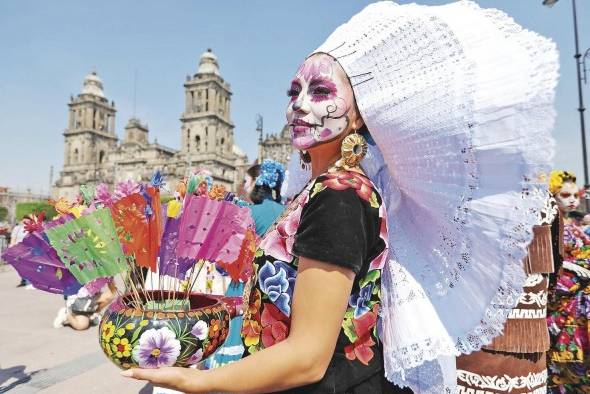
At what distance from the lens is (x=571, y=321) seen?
326 centimetres

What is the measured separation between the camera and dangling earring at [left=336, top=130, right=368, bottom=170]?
4.16ft

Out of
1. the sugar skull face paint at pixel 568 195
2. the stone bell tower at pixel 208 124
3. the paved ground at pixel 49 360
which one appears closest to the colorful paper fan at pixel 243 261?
the paved ground at pixel 49 360

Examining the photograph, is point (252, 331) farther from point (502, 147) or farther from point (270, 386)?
point (502, 147)

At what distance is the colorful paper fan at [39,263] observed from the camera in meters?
1.35

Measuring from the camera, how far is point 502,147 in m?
1.07

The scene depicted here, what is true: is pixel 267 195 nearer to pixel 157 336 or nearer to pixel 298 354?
pixel 157 336

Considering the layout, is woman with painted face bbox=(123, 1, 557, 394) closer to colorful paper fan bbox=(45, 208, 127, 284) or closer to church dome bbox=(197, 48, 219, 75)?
colorful paper fan bbox=(45, 208, 127, 284)

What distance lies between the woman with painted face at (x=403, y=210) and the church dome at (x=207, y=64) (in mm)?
56728

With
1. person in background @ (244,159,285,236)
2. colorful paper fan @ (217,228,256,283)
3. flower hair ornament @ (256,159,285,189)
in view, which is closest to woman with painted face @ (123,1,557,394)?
colorful paper fan @ (217,228,256,283)

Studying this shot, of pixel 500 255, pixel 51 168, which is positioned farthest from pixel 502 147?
pixel 51 168

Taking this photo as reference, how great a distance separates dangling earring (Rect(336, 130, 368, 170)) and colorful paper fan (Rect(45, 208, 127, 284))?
2.61 feet

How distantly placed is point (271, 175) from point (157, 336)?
120 inches

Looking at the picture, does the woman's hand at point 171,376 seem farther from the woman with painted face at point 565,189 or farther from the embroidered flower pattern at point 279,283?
the woman with painted face at point 565,189

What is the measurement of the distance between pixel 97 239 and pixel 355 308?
866 mm
